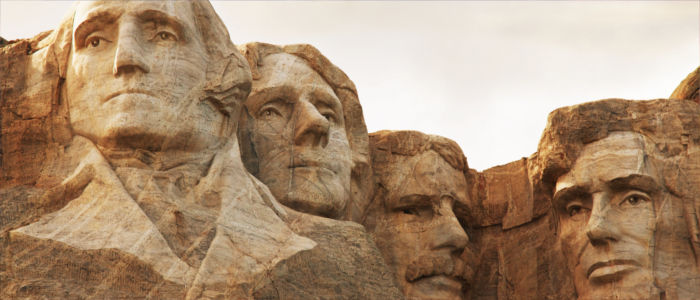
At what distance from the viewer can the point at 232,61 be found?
15.1 metres

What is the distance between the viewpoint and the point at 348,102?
17.6m

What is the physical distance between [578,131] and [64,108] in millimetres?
5601

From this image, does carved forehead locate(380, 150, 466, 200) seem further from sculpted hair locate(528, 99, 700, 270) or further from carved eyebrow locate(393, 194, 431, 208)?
sculpted hair locate(528, 99, 700, 270)

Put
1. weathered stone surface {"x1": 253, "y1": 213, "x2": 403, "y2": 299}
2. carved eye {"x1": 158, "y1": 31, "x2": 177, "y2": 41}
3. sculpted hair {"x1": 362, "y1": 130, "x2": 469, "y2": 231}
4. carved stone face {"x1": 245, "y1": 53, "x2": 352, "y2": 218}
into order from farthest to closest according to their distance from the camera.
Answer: sculpted hair {"x1": 362, "y1": 130, "x2": 469, "y2": 231} → carved stone face {"x1": 245, "y1": 53, "x2": 352, "y2": 218} → carved eye {"x1": 158, "y1": 31, "x2": 177, "y2": 41} → weathered stone surface {"x1": 253, "y1": 213, "x2": 403, "y2": 299}

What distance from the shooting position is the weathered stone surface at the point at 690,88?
18359 millimetres

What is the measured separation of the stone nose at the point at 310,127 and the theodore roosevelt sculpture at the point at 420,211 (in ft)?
6.36

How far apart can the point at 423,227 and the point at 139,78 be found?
4.72 m

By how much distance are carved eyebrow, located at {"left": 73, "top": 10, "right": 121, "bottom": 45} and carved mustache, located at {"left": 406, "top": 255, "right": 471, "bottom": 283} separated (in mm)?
4788

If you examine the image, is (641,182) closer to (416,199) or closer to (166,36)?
(416,199)

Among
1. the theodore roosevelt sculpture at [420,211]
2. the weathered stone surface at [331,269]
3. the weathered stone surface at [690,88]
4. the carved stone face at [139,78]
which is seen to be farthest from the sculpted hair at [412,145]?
the carved stone face at [139,78]

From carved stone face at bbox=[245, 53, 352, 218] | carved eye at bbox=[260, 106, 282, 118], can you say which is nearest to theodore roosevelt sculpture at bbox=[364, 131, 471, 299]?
carved stone face at bbox=[245, 53, 352, 218]

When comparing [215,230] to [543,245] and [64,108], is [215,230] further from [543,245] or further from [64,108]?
[543,245]

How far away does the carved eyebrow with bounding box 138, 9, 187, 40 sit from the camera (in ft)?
48.1

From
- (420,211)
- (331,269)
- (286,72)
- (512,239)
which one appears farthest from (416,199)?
(331,269)
